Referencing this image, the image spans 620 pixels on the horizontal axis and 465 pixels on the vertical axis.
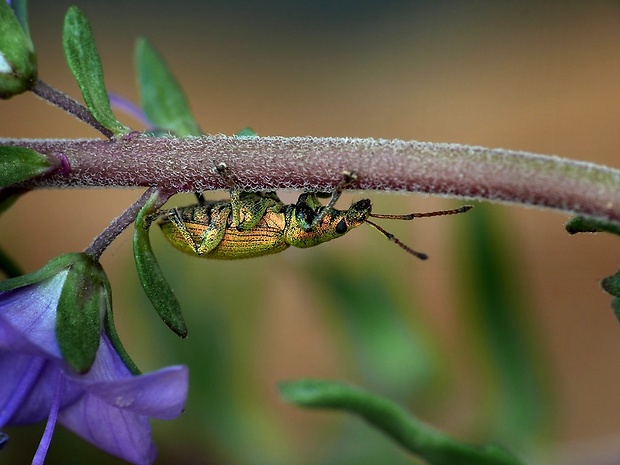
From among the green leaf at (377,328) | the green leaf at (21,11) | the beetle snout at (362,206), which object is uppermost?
the green leaf at (377,328)

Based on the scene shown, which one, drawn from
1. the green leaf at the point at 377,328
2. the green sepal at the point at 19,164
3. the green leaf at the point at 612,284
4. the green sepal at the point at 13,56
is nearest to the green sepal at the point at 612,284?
the green leaf at the point at 612,284

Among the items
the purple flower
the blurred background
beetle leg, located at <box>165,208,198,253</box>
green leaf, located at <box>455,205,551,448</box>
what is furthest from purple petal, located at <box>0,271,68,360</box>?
green leaf, located at <box>455,205,551,448</box>

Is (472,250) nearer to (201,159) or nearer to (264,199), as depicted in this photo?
(264,199)

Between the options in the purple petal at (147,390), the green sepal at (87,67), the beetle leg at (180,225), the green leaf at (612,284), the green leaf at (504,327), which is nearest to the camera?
the purple petal at (147,390)

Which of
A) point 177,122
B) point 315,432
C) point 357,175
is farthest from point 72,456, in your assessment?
point 357,175

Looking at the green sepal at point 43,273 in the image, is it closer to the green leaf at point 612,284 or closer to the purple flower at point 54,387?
the purple flower at point 54,387

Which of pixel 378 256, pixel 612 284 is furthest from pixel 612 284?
pixel 378 256

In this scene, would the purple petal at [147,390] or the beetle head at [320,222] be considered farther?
the beetle head at [320,222]
